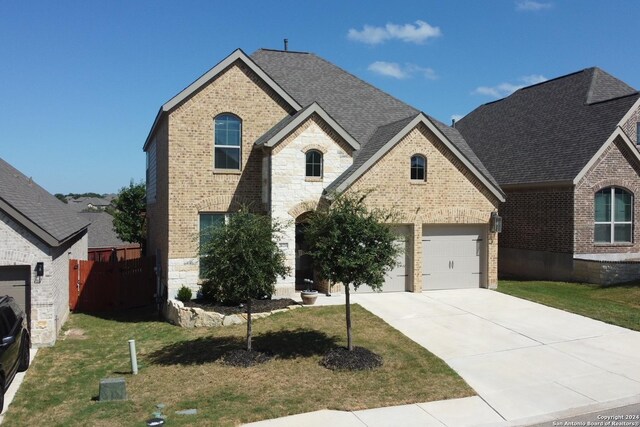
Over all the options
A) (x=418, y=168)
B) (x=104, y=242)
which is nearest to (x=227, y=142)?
(x=418, y=168)

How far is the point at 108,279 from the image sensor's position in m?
20.8

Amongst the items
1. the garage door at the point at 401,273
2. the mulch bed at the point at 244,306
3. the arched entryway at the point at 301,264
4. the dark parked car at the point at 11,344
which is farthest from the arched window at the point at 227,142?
the dark parked car at the point at 11,344

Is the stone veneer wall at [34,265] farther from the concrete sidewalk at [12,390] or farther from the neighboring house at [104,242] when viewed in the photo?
the neighboring house at [104,242]

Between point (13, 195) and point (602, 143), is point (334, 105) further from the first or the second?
point (13, 195)

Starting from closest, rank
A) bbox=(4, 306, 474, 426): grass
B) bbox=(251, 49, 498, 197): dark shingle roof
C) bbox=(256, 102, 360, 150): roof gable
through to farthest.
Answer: bbox=(4, 306, 474, 426): grass, bbox=(256, 102, 360, 150): roof gable, bbox=(251, 49, 498, 197): dark shingle roof

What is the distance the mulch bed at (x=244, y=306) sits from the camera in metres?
16.4

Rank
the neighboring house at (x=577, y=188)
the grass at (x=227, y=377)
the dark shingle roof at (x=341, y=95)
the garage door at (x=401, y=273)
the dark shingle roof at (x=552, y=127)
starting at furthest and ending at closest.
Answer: the dark shingle roof at (x=552, y=127) < the dark shingle roof at (x=341, y=95) < the neighboring house at (x=577, y=188) < the garage door at (x=401, y=273) < the grass at (x=227, y=377)

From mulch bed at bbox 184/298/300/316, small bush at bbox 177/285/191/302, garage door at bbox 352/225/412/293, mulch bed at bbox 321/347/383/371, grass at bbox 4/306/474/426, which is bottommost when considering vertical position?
grass at bbox 4/306/474/426

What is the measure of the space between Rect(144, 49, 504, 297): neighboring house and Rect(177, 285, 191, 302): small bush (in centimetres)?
38

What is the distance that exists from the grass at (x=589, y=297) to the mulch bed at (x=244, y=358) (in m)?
10.1

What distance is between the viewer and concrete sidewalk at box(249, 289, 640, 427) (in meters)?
8.94

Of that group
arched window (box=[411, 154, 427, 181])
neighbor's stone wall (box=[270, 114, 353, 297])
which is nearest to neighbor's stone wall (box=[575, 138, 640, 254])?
arched window (box=[411, 154, 427, 181])

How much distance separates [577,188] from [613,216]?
8.62 feet

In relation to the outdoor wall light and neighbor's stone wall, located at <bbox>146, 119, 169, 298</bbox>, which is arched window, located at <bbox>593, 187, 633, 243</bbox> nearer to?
the outdoor wall light
